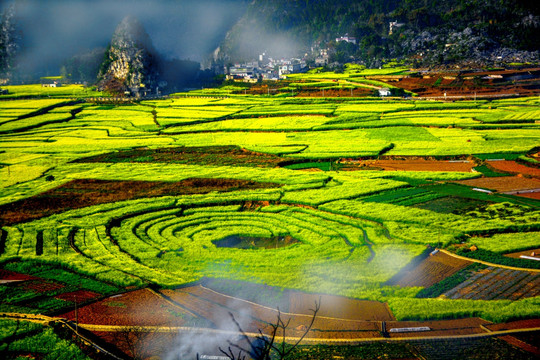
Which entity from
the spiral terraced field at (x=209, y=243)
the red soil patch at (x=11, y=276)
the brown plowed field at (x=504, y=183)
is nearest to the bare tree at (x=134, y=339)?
the spiral terraced field at (x=209, y=243)

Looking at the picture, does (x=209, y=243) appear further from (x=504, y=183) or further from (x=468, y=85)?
(x=468, y=85)

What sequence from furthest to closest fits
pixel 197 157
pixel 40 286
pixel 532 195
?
1. pixel 197 157
2. pixel 532 195
3. pixel 40 286

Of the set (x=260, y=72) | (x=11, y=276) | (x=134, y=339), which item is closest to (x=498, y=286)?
(x=134, y=339)

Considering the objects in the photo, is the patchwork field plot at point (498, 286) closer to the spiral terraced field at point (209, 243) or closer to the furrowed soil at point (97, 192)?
the spiral terraced field at point (209, 243)

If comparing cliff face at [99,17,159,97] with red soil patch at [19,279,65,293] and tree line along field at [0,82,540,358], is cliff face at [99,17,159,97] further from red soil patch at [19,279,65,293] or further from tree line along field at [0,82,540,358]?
red soil patch at [19,279,65,293]

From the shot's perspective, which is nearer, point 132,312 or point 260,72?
point 132,312

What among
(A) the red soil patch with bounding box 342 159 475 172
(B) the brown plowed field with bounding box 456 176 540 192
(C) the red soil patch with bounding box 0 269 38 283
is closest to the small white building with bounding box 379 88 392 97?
(A) the red soil patch with bounding box 342 159 475 172

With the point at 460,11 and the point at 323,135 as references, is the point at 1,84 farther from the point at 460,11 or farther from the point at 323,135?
the point at 460,11
